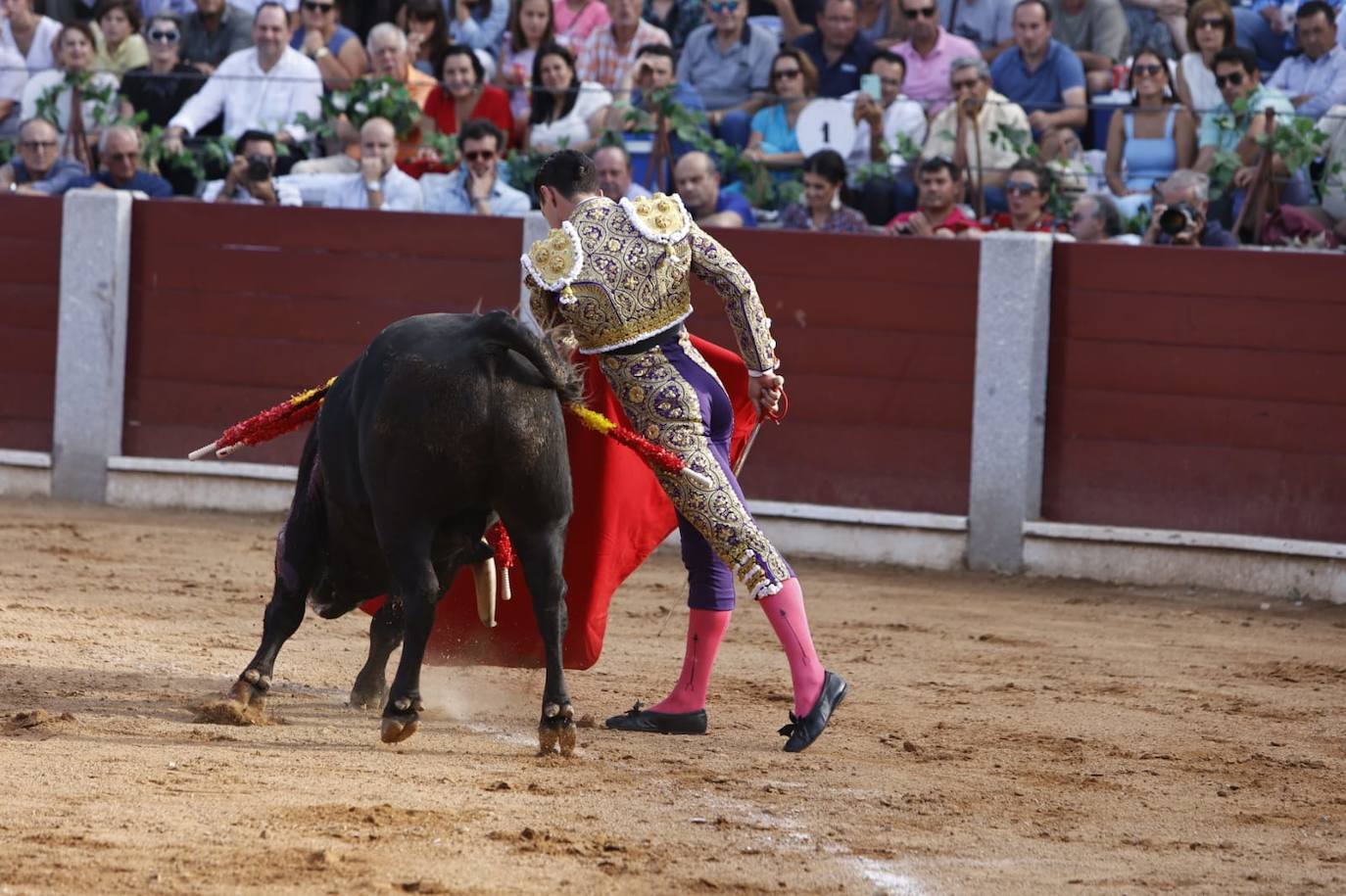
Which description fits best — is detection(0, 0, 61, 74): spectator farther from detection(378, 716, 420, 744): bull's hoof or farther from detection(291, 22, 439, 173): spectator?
detection(378, 716, 420, 744): bull's hoof

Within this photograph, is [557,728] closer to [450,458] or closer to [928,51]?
[450,458]

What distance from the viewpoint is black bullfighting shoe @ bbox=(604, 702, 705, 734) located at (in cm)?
420

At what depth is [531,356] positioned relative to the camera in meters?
3.59

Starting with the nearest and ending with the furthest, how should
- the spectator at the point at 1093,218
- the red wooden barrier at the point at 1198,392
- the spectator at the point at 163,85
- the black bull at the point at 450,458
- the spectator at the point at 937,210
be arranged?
the black bull at the point at 450,458, the red wooden barrier at the point at 1198,392, the spectator at the point at 1093,218, the spectator at the point at 937,210, the spectator at the point at 163,85

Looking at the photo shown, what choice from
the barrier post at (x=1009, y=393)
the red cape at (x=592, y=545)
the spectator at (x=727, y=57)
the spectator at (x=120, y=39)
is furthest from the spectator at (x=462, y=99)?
the red cape at (x=592, y=545)

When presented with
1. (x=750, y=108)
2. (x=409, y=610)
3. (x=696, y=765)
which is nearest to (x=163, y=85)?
(x=750, y=108)

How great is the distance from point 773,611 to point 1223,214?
378cm

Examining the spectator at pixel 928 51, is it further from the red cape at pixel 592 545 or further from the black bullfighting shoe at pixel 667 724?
the black bullfighting shoe at pixel 667 724

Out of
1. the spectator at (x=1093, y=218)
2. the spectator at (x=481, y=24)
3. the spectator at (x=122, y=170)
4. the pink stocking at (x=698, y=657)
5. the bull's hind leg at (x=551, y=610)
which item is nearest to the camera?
the bull's hind leg at (x=551, y=610)

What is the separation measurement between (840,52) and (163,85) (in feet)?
9.93

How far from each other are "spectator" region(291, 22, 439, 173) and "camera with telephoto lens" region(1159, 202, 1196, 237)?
296 cm

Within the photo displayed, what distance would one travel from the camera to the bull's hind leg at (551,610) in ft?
12.1

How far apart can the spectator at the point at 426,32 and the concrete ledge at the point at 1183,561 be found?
3811mm

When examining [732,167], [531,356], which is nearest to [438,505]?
[531,356]
